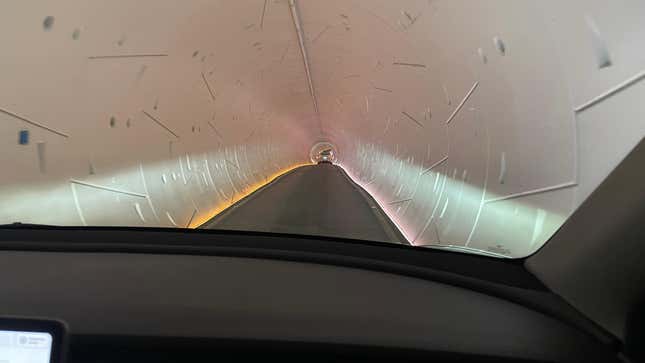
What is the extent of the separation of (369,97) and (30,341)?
29.2ft

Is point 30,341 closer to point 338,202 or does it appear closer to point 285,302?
point 285,302

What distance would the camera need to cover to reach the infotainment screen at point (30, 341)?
226cm

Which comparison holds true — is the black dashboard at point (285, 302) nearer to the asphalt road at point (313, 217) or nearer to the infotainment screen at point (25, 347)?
the infotainment screen at point (25, 347)

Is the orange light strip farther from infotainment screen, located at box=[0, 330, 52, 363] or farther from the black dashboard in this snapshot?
infotainment screen, located at box=[0, 330, 52, 363]

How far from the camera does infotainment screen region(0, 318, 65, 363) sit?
2.26 m

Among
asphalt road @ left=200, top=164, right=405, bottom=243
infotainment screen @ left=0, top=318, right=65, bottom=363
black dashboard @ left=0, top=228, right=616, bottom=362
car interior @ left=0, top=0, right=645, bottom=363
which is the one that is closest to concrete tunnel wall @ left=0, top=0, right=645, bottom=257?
car interior @ left=0, top=0, right=645, bottom=363

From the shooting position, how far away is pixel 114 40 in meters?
5.73

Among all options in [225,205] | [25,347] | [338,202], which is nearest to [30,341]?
[25,347]

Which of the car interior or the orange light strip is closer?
the car interior

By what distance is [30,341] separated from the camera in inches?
89.2

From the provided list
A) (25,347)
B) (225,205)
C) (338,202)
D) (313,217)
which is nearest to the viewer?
(25,347)

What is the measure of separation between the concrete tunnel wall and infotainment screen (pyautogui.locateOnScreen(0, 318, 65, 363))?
2.37 meters

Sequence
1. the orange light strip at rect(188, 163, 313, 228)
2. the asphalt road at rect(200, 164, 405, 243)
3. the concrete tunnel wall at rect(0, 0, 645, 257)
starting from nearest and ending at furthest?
1. the concrete tunnel wall at rect(0, 0, 645, 257)
2. the asphalt road at rect(200, 164, 405, 243)
3. the orange light strip at rect(188, 163, 313, 228)

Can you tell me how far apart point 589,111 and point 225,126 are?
7886mm
